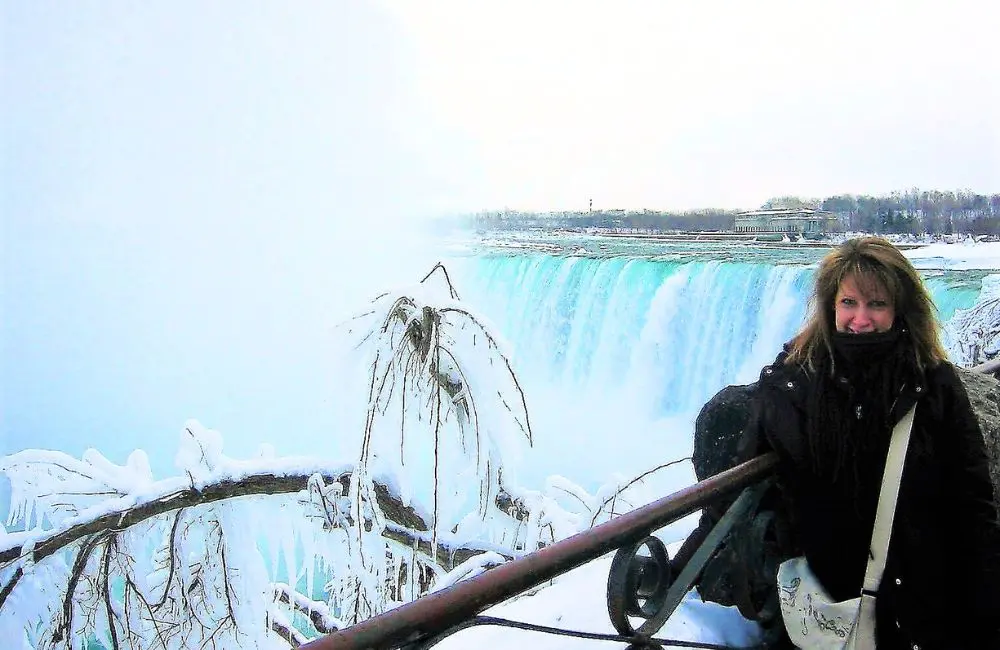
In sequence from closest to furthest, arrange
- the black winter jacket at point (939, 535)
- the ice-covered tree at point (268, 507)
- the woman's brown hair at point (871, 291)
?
the black winter jacket at point (939, 535), the woman's brown hair at point (871, 291), the ice-covered tree at point (268, 507)

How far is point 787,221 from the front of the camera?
16.7 m

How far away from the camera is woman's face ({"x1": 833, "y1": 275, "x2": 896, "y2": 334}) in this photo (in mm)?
1386

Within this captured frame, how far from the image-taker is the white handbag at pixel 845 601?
1245 mm

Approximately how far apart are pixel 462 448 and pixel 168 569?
1268 millimetres

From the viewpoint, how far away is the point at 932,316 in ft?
4.61

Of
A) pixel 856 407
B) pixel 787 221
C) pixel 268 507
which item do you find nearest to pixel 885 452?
pixel 856 407

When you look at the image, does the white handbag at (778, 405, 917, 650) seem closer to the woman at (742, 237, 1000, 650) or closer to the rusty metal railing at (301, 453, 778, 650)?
the woman at (742, 237, 1000, 650)

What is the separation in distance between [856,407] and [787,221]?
55.3 ft

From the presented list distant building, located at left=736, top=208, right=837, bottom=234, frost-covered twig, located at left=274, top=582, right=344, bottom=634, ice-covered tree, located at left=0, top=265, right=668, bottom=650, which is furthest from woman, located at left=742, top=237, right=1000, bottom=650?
distant building, located at left=736, top=208, right=837, bottom=234

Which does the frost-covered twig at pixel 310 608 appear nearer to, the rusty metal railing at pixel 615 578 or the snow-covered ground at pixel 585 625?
the snow-covered ground at pixel 585 625

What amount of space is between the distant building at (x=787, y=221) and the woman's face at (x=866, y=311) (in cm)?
1502

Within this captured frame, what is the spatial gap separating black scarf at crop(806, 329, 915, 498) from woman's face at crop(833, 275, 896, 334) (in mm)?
36

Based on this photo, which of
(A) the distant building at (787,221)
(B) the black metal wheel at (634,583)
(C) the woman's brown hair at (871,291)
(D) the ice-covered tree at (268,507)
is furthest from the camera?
(A) the distant building at (787,221)

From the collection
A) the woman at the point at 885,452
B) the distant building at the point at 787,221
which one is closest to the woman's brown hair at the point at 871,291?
the woman at the point at 885,452
